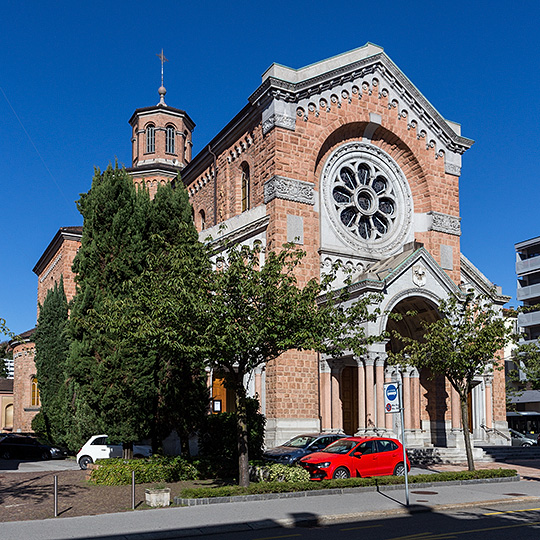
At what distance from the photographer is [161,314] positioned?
1611 cm

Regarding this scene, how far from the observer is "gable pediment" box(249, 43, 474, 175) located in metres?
28.3

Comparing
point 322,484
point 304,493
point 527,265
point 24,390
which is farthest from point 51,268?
point 527,265

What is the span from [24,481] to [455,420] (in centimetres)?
1780

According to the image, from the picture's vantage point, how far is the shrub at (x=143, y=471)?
18.6 meters

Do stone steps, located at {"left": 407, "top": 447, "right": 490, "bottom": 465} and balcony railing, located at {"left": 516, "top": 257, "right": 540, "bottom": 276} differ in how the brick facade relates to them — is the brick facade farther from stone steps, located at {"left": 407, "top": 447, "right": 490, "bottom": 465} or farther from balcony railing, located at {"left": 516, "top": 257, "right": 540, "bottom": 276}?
balcony railing, located at {"left": 516, "top": 257, "right": 540, "bottom": 276}

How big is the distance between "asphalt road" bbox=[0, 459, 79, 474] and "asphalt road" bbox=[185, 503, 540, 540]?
49.2ft

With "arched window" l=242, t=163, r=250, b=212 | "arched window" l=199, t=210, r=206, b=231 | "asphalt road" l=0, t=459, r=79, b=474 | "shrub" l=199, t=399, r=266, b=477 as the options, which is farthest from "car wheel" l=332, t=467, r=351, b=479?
"arched window" l=199, t=210, r=206, b=231

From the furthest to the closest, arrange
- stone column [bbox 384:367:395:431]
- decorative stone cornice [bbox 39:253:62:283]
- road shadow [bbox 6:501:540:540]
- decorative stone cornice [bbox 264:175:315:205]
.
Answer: decorative stone cornice [bbox 39:253:62:283]
decorative stone cornice [bbox 264:175:315:205]
stone column [bbox 384:367:395:431]
road shadow [bbox 6:501:540:540]

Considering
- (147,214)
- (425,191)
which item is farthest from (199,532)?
(425,191)

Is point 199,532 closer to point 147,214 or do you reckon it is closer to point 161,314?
point 161,314

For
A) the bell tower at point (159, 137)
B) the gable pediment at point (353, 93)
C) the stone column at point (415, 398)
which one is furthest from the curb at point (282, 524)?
the bell tower at point (159, 137)

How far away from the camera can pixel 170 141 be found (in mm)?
48469

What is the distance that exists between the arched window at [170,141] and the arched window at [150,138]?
98 centimetres

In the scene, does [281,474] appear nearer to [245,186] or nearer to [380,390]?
[380,390]
